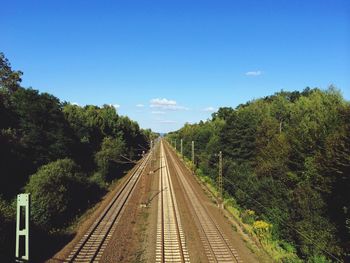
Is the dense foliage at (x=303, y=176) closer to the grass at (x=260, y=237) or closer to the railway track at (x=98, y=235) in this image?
the grass at (x=260, y=237)

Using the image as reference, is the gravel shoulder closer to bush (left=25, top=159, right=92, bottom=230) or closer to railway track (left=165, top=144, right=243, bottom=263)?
railway track (left=165, top=144, right=243, bottom=263)

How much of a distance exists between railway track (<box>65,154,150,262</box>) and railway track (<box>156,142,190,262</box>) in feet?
12.5

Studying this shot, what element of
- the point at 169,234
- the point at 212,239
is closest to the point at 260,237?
the point at 212,239

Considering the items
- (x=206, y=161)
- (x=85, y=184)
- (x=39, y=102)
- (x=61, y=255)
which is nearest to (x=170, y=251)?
(x=61, y=255)

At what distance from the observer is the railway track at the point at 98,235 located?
21.9 metres

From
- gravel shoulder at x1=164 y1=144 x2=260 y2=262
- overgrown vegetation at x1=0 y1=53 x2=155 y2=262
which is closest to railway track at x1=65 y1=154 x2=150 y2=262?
overgrown vegetation at x1=0 y1=53 x2=155 y2=262

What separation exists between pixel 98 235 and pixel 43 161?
816 inches

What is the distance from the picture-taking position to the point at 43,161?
4356 cm

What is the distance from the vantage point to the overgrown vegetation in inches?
1182

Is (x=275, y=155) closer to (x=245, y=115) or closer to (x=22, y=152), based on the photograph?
(x=245, y=115)

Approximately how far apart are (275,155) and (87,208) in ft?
67.9

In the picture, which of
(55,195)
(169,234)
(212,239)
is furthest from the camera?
(55,195)

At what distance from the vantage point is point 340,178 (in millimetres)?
21812

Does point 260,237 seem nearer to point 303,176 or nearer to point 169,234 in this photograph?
point 169,234
